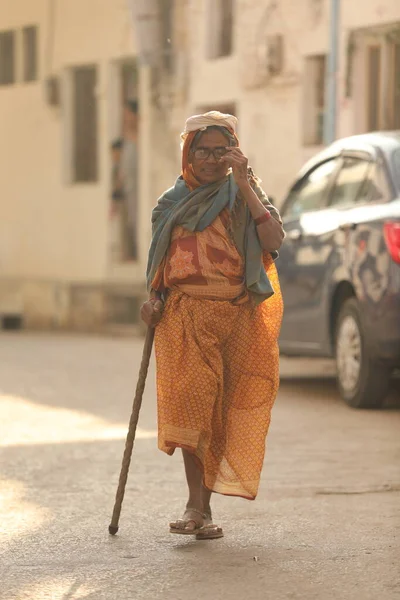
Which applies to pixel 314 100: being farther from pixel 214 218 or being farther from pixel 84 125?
pixel 214 218

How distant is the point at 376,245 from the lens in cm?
1149

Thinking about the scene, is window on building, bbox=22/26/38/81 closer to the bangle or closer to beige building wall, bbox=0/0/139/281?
beige building wall, bbox=0/0/139/281

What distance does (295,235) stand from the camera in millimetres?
13055

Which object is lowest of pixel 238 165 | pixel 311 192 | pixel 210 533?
pixel 210 533

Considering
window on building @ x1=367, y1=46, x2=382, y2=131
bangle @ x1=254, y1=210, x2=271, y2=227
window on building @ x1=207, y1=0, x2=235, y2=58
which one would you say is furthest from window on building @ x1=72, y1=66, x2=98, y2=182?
bangle @ x1=254, y1=210, x2=271, y2=227

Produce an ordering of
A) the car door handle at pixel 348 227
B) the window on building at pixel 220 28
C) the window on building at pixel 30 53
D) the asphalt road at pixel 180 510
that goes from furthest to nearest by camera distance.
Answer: the window on building at pixel 30 53 < the window on building at pixel 220 28 < the car door handle at pixel 348 227 < the asphalt road at pixel 180 510

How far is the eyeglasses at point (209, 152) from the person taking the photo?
6.91m

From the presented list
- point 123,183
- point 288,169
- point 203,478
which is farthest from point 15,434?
point 123,183

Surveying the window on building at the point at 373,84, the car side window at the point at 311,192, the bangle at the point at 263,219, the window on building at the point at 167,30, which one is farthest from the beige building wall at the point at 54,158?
the bangle at the point at 263,219

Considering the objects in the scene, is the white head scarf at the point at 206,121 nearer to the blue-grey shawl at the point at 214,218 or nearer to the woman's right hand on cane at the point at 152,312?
the blue-grey shawl at the point at 214,218

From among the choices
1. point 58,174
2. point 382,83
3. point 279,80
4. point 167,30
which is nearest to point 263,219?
point 382,83

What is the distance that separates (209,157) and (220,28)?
701 inches

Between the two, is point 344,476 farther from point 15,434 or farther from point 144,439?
point 15,434

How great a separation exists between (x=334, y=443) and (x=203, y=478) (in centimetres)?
325
